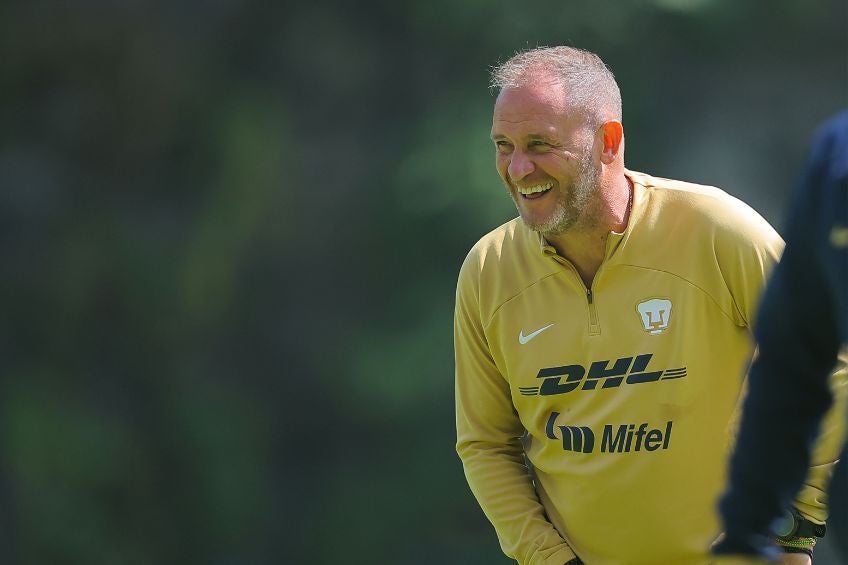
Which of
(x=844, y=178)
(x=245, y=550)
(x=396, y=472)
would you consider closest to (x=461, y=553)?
(x=396, y=472)

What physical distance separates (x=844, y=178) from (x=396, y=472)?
5781mm

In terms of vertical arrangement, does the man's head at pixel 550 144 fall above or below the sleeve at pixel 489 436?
above

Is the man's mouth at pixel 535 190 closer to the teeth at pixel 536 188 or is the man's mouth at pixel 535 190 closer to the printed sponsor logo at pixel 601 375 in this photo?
the teeth at pixel 536 188

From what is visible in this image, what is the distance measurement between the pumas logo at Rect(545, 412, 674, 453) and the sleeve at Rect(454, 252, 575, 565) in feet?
0.65

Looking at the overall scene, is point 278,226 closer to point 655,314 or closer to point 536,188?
point 536,188

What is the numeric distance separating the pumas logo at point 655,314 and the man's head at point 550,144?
230 millimetres

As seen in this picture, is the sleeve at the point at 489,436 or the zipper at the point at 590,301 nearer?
the zipper at the point at 590,301

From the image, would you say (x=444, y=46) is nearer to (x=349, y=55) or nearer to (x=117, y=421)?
(x=349, y=55)

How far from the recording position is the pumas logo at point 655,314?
2.76 m

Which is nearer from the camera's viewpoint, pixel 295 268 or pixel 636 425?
pixel 636 425

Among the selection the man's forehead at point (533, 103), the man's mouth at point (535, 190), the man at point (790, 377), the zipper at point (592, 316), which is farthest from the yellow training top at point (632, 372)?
the man at point (790, 377)

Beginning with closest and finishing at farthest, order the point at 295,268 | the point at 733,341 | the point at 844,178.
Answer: the point at 844,178
the point at 733,341
the point at 295,268

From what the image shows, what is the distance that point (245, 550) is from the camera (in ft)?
24.1

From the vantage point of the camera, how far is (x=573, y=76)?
2.87 m
